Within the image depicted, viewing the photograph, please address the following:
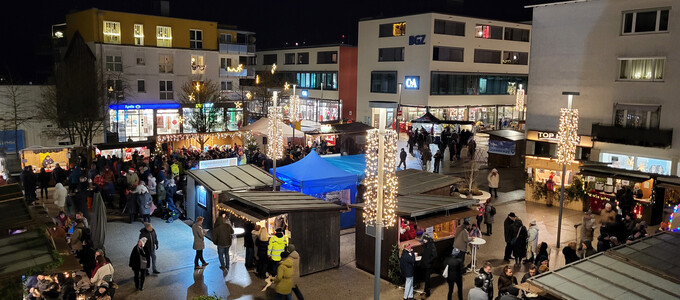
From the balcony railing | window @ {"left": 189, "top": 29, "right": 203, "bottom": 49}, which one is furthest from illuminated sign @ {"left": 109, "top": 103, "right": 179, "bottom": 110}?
the balcony railing

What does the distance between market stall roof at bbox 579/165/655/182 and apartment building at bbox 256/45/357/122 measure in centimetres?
3358

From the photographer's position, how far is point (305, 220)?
1229 centimetres

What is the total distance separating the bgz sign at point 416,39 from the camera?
142 ft

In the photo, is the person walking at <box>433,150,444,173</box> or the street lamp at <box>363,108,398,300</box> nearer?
the street lamp at <box>363,108,398,300</box>

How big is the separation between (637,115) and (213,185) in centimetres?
1712

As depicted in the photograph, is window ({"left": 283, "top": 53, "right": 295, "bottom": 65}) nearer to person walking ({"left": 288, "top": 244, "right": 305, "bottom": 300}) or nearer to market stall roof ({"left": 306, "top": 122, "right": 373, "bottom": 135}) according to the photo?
market stall roof ({"left": 306, "top": 122, "right": 373, "bottom": 135})

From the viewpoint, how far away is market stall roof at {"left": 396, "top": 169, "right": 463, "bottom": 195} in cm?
1505

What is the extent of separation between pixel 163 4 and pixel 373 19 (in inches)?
738

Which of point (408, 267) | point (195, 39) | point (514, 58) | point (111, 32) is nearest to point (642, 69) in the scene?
point (408, 267)

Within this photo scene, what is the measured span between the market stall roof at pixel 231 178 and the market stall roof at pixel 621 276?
9.66 m

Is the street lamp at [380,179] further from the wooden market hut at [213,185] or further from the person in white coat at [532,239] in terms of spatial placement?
the wooden market hut at [213,185]

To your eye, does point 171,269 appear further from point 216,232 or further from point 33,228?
point 33,228

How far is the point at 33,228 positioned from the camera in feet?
26.2

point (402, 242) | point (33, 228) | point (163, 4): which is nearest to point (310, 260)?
point (402, 242)
